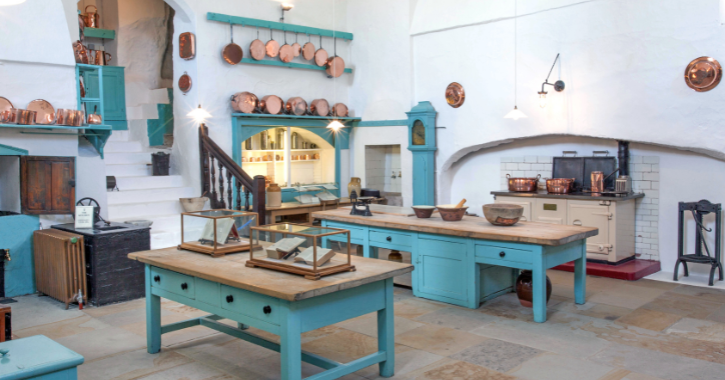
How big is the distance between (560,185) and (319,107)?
422 centimetres

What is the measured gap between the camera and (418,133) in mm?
9648

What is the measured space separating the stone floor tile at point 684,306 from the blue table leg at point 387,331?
319 centimetres

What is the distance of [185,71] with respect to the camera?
8.77m

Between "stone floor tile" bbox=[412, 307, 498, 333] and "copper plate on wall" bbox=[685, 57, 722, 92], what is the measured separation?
376 cm

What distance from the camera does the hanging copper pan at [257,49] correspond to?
907 cm

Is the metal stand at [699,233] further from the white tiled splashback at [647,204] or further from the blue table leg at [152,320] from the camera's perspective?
the blue table leg at [152,320]

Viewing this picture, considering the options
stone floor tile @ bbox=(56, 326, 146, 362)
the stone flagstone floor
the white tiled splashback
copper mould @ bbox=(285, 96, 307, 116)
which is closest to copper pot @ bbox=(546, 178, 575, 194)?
the white tiled splashback

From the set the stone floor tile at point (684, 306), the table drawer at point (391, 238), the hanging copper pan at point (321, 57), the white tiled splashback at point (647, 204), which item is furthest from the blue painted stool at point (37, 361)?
the hanging copper pan at point (321, 57)

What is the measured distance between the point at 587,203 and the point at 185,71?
5.99m

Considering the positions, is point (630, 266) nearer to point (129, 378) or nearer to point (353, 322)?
point (353, 322)

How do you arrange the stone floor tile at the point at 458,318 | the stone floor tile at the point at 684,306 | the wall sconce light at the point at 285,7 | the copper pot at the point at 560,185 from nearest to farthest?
the stone floor tile at the point at 458,318 → the stone floor tile at the point at 684,306 → the copper pot at the point at 560,185 → the wall sconce light at the point at 285,7

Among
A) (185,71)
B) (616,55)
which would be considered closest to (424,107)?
(616,55)

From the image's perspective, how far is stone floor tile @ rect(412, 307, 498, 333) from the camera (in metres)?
5.38

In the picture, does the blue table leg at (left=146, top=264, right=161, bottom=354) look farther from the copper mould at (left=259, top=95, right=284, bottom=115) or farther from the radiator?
the copper mould at (left=259, top=95, right=284, bottom=115)
